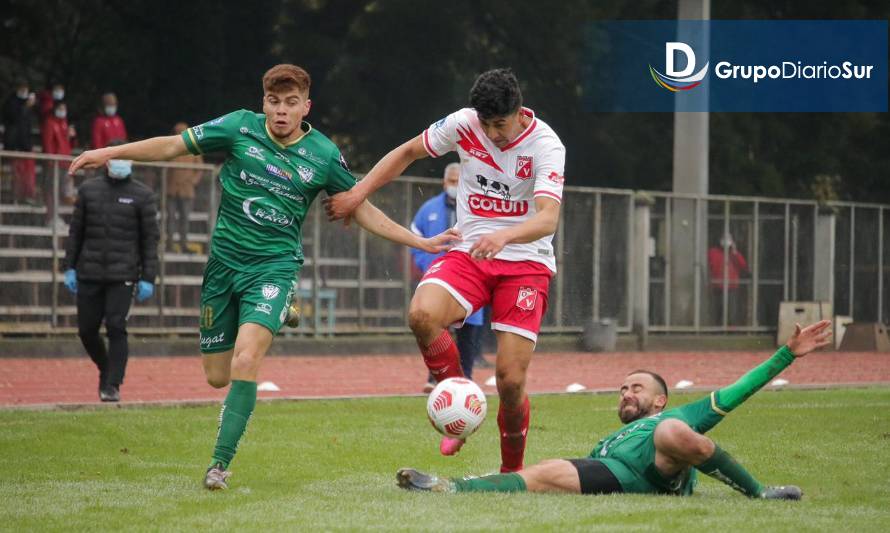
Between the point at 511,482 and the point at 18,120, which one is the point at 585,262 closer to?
the point at 18,120

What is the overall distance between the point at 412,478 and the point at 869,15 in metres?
26.2

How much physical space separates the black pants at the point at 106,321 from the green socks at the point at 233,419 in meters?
5.43

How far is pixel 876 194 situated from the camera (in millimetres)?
34344

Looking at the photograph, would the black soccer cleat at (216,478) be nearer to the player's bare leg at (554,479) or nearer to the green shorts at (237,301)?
the green shorts at (237,301)

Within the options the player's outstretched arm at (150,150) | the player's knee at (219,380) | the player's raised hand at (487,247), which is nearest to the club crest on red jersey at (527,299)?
the player's raised hand at (487,247)

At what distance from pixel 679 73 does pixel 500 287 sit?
19903 mm

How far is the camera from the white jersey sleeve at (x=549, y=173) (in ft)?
28.6

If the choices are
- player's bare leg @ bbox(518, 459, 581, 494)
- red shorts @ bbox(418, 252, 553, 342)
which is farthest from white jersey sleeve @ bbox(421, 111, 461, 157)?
player's bare leg @ bbox(518, 459, 581, 494)

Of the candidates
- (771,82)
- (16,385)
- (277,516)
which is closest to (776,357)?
(277,516)

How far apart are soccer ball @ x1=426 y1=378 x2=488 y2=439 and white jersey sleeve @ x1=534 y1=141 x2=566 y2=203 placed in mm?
1226

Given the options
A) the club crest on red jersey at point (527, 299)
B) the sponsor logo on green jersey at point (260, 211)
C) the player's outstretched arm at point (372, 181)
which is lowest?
the club crest on red jersey at point (527, 299)

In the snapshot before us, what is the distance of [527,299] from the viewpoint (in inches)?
353

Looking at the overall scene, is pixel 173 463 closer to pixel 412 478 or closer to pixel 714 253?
pixel 412 478

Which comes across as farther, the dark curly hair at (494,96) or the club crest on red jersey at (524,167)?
the club crest on red jersey at (524,167)
